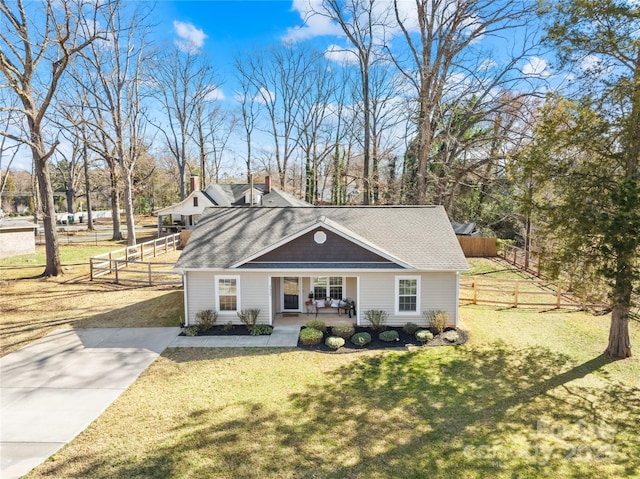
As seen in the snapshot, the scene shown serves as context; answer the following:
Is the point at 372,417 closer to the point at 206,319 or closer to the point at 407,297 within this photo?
the point at 407,297

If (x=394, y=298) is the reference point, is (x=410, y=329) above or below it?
below

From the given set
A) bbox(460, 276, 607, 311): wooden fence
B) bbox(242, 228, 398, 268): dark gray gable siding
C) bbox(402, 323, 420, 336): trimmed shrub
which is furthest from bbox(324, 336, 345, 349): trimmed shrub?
bbox(460, 276, 607, 311): wooden fence

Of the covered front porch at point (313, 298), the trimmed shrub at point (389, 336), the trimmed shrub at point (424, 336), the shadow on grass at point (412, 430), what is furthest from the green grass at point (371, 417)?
the covered front porch at point (313, 298)

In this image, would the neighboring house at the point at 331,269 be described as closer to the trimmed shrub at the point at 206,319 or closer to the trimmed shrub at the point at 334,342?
the trimmed shrub at the point at 206,319

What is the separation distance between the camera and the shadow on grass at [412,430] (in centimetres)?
657

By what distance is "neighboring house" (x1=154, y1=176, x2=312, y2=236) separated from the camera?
33662 mm

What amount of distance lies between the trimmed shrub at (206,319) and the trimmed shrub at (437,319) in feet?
25.0

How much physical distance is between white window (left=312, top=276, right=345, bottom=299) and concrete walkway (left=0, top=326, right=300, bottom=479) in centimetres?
199

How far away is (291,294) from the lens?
15133 millimetres

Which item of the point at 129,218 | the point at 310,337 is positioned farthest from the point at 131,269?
the point at 310,337

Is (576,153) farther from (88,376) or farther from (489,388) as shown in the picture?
(88,376)

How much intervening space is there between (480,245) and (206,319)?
23.0 m

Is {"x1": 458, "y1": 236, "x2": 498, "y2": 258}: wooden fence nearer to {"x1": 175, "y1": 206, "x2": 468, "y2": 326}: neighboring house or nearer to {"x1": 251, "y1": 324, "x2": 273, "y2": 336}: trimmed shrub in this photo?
{"x1": 175, "y1": 206, "x2": 468, "y2": 326}: neighboring house

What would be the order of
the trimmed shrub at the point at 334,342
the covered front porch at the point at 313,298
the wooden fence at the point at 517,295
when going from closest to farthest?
the trimmed shrub at the point at 334,342, the covered front porch at the point at 313,298, the wooden fence at the point at 517,295
